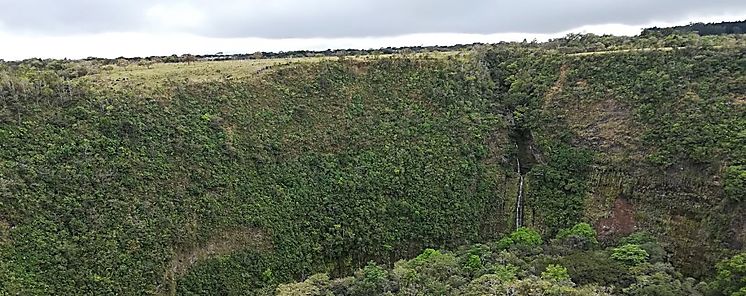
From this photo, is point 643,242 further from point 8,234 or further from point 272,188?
point 8,234

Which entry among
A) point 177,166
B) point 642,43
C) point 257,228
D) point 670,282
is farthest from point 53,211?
point 642,43

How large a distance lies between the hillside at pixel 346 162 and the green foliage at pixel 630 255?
84 cm

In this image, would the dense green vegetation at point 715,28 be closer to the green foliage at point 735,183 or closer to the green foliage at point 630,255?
the green foliage at point 735,183

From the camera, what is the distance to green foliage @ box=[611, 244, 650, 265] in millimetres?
22734

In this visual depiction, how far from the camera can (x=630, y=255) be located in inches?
906

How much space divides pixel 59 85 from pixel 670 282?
81.8 ft

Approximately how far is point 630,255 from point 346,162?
13373mm

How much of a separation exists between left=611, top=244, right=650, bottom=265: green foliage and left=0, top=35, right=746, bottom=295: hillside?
0.84m

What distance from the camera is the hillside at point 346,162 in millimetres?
23469

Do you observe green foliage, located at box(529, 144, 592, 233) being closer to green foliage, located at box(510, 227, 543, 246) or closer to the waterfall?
the waterfall

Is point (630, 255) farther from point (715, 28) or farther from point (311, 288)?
point (715, 28)

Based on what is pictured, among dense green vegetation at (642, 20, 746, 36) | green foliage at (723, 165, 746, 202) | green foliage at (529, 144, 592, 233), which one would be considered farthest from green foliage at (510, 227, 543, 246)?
dense green vegetation at (642, 20, 746, 36)

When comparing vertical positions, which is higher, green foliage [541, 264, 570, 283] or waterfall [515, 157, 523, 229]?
green foliage [541, 264, 570, 283]

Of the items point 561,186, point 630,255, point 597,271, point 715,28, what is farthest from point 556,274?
point 715,28
